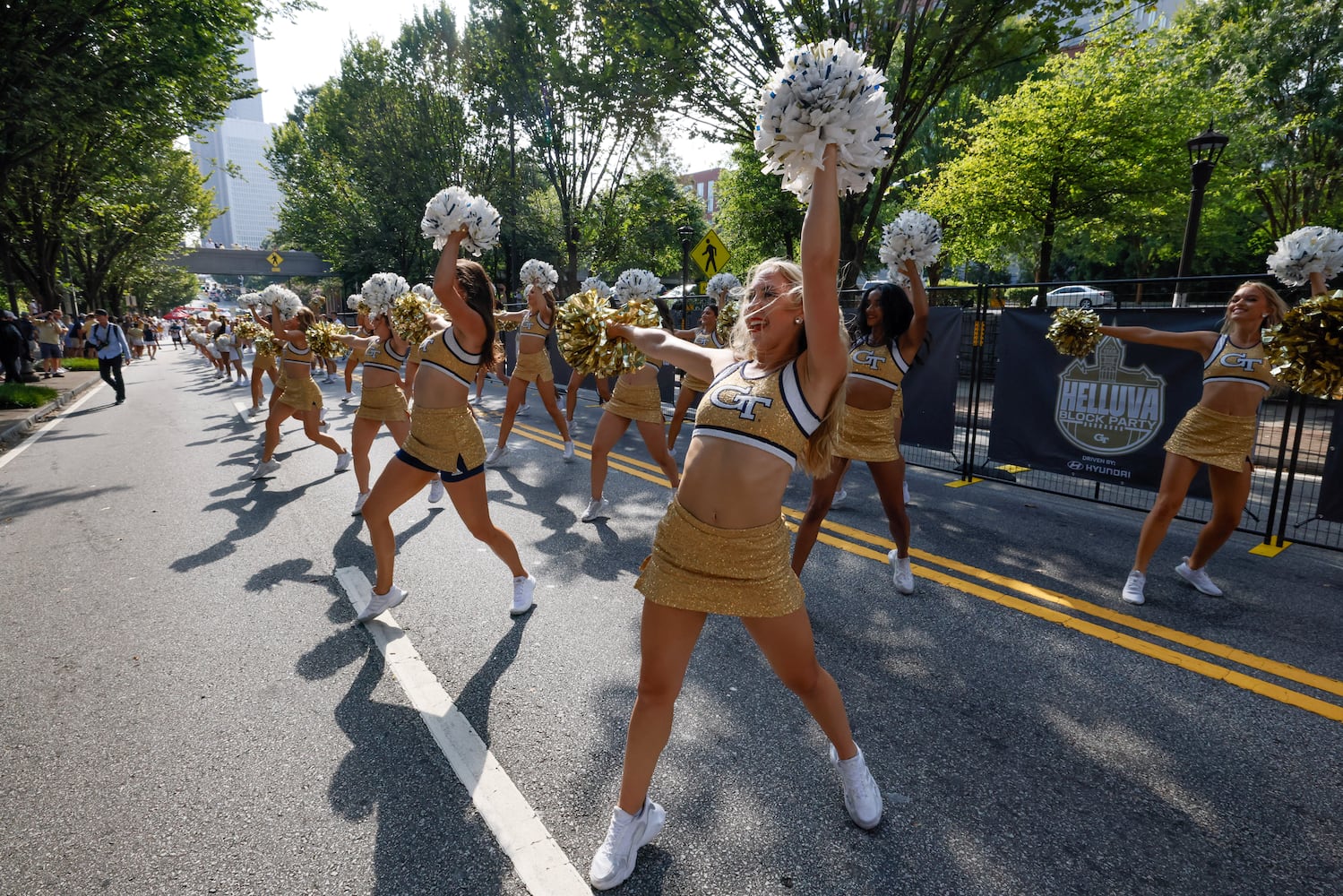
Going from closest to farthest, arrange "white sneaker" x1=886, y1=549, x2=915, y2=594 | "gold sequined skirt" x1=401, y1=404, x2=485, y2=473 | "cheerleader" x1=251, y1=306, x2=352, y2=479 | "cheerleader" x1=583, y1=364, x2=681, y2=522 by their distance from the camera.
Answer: "gold sequined skirt" x1=401, y1=404, x2=485, y2=473, "white sneaker" x1=886, y1=549, x2=915, y2=594, "cheerleader" x1=583, y1=364, x2=681, y2=522, "cheerleader" x1=251, y1=306, x2=352, y2=479

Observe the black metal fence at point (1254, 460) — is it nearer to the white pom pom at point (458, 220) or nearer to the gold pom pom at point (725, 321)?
the gold pom pom at point (725, 321)

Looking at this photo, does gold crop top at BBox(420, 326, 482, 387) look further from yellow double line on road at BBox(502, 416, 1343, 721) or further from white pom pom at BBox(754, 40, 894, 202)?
yellow double line on road at BBox(502, 416, 1343, 721)

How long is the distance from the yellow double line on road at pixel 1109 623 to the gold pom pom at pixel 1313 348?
4.69ft

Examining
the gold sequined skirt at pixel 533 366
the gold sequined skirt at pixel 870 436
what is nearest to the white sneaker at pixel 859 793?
the gold sequined skirt at pixel 870 436

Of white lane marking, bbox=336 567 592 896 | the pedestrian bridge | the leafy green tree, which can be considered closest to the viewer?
white lane marking, bbox=336 567 592 896

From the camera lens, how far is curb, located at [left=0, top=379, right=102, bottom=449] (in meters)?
10.5

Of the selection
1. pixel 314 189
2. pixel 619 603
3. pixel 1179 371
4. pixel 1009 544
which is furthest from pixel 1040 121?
pixel 314 189

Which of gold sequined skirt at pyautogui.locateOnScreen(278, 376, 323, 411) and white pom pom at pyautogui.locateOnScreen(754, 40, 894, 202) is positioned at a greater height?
white pom pom at pyautogui.locateOnScreen(754, 40, 894, 202)

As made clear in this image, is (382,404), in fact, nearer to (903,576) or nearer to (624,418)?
(624,418)

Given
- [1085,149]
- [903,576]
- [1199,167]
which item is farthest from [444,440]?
[1085,149]

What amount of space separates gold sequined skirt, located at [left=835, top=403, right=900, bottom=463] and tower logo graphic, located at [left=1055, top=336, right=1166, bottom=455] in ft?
10.3

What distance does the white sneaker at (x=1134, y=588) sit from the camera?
4.24 metres

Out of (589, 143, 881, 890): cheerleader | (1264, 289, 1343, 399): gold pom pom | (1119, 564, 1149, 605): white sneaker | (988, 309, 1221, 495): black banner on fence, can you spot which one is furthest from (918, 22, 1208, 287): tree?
(589, 143, 881, 890): cheerleader

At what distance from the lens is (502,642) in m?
3.69
